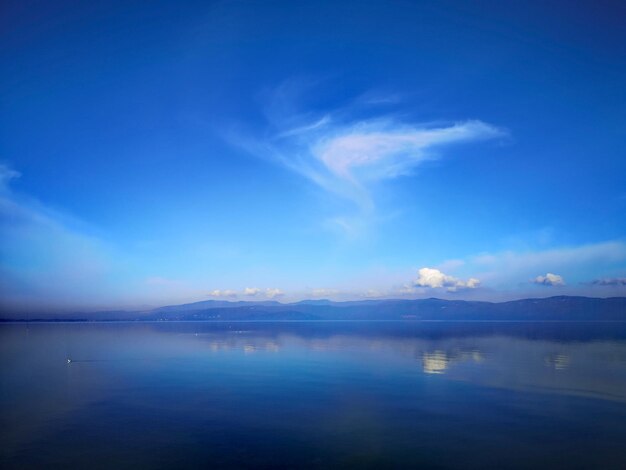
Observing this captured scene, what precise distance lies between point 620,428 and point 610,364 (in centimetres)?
2855

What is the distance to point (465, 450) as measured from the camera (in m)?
18.9

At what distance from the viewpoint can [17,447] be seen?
19.6m

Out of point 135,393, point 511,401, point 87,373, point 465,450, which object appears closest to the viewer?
point 465,450

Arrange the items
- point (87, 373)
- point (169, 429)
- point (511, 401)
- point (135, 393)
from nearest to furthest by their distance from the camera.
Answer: point (169, 429) < point (511, 401) < point (135, 393) < point (87, 373)

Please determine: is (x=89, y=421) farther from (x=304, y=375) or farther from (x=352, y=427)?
(x=304, y=375)

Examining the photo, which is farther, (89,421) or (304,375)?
(304,375)

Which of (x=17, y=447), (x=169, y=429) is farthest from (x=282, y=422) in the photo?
(x=17, y=447)

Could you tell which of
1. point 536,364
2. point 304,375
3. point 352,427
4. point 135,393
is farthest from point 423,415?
point 536,364

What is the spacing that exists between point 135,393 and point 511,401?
26117mm

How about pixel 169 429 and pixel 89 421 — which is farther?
pixel 89 421

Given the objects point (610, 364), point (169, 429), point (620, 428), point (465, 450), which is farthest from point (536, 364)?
point (169, 429)

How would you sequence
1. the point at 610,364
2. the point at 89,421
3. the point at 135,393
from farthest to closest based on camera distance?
the point at 610,364, the point at 135,393, the point at 89,421

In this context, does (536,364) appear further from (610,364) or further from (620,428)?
(620,428)

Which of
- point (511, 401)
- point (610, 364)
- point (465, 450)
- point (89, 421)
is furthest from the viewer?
point (610, 364)
